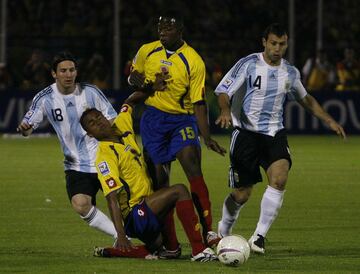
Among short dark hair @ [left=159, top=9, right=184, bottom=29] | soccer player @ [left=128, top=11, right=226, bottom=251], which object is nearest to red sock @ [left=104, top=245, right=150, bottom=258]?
soccer player @ [left=128, top=11, right=226, bottom=251]

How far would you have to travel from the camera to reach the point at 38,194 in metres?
16.4

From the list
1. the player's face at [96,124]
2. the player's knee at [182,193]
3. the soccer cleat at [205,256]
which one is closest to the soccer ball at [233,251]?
the soccer cleat at [205,256]

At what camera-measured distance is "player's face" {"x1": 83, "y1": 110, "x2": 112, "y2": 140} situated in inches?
392

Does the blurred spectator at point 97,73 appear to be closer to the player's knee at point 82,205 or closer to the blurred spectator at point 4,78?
the blurred spectator at point 4,78

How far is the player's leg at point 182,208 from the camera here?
988 cm

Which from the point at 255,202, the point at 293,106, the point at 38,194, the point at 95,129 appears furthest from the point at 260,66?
the point at 293,106

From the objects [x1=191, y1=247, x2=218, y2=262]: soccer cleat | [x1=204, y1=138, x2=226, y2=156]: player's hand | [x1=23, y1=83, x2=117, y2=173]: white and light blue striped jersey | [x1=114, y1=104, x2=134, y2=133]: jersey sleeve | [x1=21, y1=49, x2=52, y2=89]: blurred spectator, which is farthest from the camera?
[x1=21, y1=49, x2=52, y2=89]: blurred spectator

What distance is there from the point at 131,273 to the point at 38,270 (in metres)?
0.76

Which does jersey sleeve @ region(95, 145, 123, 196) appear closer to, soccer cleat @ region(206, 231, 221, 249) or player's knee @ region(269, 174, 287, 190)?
soccer cleat @ region(206, 231, 221, 249)

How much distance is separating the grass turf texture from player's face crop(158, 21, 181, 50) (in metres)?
1.85

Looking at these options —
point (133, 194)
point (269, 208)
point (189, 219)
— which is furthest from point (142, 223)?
point (269, 208)

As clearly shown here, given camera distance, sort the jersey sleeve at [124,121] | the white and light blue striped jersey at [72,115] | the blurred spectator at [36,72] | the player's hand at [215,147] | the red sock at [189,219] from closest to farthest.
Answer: the red sock at [189,219] → the jersey sleeve at [124,121] → the player's hand at [215,147] → the white and light blue striped jersey at [72,115] → the blurred spectator at [36,72]

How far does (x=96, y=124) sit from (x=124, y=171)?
17.9 inches

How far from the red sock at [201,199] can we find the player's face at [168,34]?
4.15 feet
